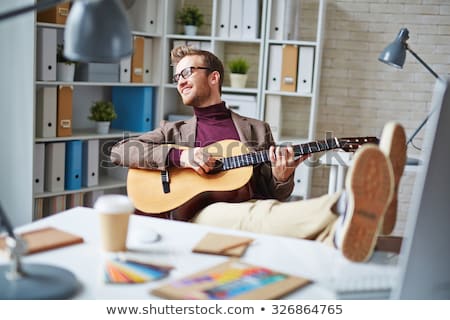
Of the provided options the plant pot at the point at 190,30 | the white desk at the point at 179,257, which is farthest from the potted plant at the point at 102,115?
the white desk at the point at 179,257

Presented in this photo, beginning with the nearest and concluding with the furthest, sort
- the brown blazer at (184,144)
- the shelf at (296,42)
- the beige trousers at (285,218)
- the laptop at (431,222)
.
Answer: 1. the laptop at (431,222)
2. the beige trousers at (285,218)
3. the brown blazer at (184,144)
4. the shelf at (296,42)

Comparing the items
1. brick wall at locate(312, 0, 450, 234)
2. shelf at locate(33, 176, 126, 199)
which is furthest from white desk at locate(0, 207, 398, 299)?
brick wall at locate(312, 0, 450, 234)

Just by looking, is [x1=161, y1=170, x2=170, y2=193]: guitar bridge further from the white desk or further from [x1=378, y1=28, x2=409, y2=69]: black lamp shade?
[x1=378, y1=28, x2=409, y2=69]: black lamp shade

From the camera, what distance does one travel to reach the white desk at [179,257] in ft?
3.03

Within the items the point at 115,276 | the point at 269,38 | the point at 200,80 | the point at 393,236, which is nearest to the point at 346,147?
the point at 200,80

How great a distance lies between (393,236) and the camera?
1.13 metres

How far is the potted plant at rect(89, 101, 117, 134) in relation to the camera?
2.96 m

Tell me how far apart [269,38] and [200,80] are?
1029mm

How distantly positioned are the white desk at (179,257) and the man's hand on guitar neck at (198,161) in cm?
68

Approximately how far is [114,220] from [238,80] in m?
2.12

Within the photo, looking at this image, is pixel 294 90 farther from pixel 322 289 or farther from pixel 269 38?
pixel 322 289

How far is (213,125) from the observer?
2.08 m

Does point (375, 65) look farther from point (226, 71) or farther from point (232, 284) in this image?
point (232, 284)

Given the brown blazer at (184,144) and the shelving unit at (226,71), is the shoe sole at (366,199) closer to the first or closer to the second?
the brown blazer at (184,144)
